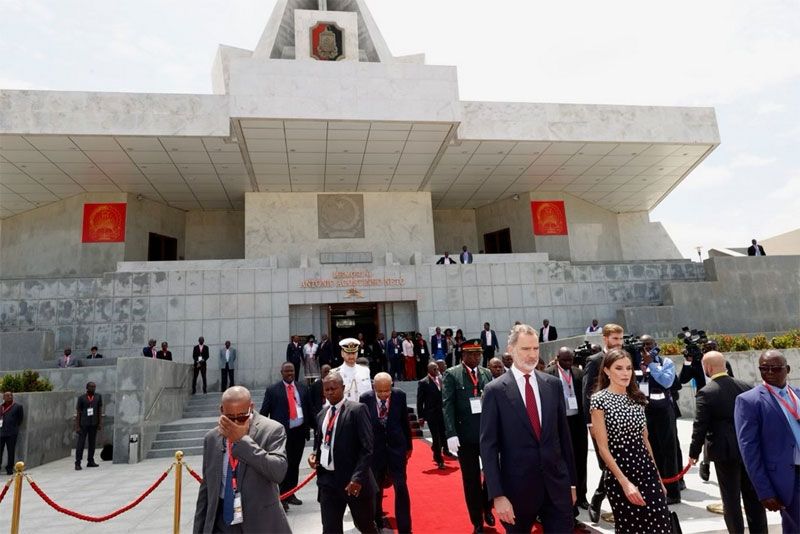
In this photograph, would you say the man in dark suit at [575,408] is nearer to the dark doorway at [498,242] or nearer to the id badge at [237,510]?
the id badge at [237,510]

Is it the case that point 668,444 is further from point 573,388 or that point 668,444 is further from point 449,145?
point 449,145

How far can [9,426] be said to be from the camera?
984 cm

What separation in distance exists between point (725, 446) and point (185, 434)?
35.9 feet

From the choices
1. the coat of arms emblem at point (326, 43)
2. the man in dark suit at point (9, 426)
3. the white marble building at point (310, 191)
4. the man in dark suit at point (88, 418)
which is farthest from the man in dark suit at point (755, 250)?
the man in dark suit at point (9, 426)

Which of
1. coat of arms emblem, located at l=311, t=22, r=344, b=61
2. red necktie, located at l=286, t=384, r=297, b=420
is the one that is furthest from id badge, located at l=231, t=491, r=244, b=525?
coat of arms emblem, located at l=311, t=22, r=344, b=61

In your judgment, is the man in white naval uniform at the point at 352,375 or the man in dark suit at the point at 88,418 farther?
the man in dark suit at the point at 88,418

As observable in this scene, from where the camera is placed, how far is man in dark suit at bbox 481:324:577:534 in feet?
10.3

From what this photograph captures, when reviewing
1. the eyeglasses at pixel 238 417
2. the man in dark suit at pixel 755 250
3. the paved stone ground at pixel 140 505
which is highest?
the man in dark suit at pixel 755 250

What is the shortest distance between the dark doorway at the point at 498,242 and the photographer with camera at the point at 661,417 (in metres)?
20.0

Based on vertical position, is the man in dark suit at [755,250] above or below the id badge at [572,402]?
above

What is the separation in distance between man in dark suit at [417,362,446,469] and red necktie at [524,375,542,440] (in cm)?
416

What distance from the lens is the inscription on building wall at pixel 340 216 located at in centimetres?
2209

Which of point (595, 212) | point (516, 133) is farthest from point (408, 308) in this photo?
point (595, 212)

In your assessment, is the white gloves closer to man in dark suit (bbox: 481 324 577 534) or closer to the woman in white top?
man in dark suit (bbox: 481 324 577 534)
